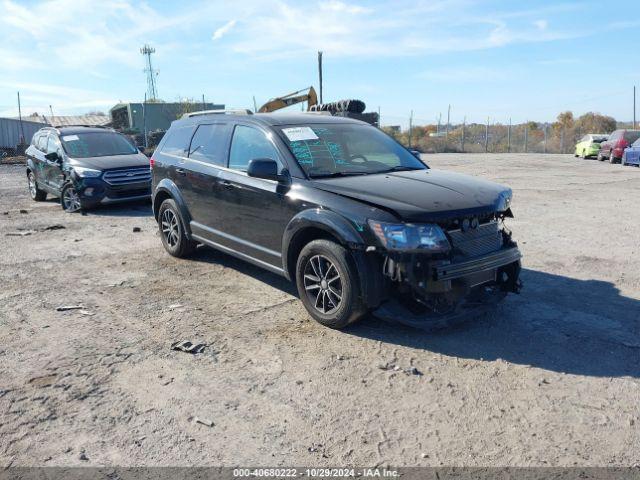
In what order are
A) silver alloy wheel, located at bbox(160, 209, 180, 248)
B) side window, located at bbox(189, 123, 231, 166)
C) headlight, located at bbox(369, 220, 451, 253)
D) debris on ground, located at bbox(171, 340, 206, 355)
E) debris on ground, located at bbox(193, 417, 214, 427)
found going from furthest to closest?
silver alloy wheel, located at bbox(160, 209, 180, 248)
side window, located at bbox(189, 123, 231, 166)
debris on ground, located at bbox(171, 340, 206, 355)
headlight, located at bbox(369, 220, 451, 253)
debris on ground, located at bbox(193, 417, 214, 427)

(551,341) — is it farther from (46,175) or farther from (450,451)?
(46,175)

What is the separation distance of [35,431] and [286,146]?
121 inches

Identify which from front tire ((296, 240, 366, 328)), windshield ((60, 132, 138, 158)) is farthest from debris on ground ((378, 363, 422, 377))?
windshield ((60, 132, 138, 158))

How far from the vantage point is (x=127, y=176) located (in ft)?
35.9

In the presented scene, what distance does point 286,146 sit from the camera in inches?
200

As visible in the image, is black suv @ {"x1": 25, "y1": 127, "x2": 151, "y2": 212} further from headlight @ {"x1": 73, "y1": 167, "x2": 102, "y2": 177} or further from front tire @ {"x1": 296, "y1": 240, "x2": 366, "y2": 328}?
front tire @ {"x1": 296, "y1": 240, "x2": 366, "y2": 328}

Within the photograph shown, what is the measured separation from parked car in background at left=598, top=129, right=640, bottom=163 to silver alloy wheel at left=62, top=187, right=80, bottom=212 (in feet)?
72.6

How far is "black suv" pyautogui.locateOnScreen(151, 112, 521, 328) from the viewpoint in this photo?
13.4 feet

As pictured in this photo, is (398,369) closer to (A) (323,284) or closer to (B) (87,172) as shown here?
(A) (323,284)

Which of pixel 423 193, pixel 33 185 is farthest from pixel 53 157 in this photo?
pixel 423 193

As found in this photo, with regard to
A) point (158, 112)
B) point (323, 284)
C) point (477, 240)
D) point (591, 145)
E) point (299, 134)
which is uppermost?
point (158, 112)

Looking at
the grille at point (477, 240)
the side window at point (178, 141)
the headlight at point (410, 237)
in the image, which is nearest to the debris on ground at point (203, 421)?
the headlight at point (410, 237)

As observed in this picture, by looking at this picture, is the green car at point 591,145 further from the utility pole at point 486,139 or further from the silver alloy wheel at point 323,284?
the silver alloy wheel at point 323,284

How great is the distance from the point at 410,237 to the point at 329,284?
2.82ft
